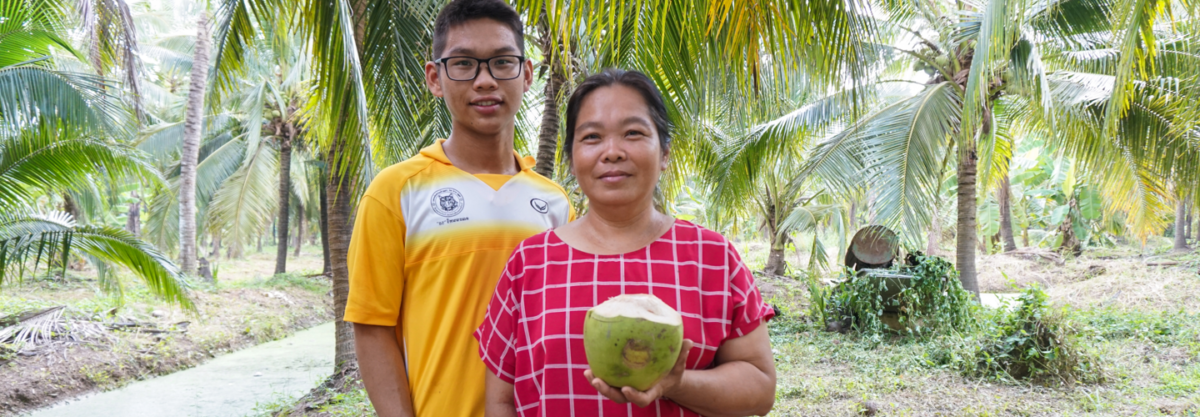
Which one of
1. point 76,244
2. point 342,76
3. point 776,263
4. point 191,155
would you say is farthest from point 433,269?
point 776,263

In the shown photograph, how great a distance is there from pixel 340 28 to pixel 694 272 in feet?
9.63

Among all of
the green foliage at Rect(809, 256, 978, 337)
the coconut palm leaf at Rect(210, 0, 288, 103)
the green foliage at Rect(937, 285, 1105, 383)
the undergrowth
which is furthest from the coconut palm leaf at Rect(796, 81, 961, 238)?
the coconut palm leaf at Rect(210, 0, 288, 103)

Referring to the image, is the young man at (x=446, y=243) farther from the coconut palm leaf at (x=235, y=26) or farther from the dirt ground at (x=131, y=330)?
the dirt ground at (x=131, y=330)

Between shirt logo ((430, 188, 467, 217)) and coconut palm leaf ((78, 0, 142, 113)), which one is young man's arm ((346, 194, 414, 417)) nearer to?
shirt logo ((430, 188, 467, 217))

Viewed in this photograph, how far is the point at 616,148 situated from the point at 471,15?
1.75 ft

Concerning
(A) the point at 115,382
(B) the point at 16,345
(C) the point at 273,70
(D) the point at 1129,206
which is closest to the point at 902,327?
(D) the point at 1129,206

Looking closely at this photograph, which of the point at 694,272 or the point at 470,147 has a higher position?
the point at 470,147

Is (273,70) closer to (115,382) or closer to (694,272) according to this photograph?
(115,382)

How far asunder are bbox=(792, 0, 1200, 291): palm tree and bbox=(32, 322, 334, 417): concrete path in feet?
18.9

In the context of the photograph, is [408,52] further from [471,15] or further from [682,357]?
[682,357]

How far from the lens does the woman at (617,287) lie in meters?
1.13

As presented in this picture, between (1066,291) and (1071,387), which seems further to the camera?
(1066,291)

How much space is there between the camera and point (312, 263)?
2256 cm

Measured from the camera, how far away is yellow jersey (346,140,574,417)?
1404 millimetres
